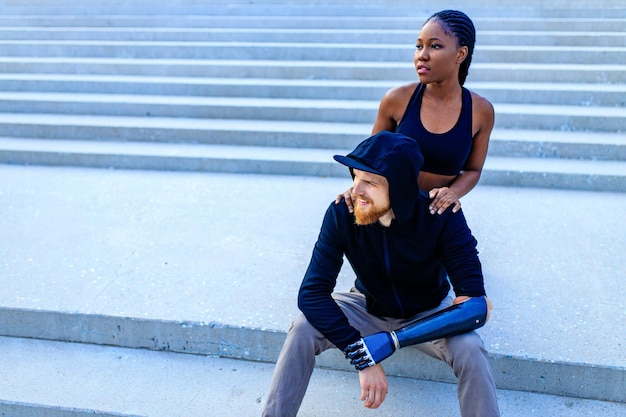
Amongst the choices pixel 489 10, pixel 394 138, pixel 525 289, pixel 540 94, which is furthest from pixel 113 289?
pixel 489 10

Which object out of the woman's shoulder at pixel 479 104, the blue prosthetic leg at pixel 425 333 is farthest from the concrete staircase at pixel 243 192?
the woman's shoulder at pixel 479 104

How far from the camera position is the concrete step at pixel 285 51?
5.54 m

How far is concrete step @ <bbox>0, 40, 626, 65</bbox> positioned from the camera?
5535 mm

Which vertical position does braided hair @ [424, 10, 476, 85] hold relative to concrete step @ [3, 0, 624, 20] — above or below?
below

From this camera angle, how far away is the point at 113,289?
2.99 m

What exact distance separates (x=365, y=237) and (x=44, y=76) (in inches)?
197

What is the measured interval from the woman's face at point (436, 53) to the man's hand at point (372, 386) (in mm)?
1165

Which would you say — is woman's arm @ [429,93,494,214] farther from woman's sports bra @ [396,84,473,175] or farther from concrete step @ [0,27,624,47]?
concrete step @ [0,27,624,47]

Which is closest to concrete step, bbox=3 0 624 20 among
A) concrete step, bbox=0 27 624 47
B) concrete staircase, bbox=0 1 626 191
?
concrete staircase, bbox=0 1 626 191

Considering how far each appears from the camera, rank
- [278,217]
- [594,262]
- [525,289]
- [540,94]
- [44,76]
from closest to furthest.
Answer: [525,289], [594,262], [278,217], [540,94], [44,76]

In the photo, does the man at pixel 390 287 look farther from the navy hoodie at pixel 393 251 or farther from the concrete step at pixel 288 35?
the concrete step at pixel 288 35

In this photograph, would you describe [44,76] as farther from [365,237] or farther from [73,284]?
[365,237]

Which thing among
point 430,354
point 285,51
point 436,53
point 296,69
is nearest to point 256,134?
point 296,69

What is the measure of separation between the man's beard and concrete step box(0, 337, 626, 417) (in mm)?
788
